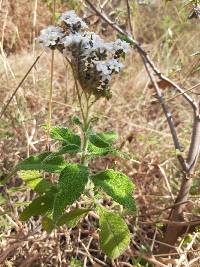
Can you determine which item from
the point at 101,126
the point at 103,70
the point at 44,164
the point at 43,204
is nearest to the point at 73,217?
the point at 43,204

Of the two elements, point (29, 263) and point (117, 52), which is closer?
point (117, 52)

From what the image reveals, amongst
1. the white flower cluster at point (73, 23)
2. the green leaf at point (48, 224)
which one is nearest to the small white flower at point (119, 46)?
the white flower cluster at point (73, 23)

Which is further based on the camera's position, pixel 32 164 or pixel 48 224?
pixel 48 224

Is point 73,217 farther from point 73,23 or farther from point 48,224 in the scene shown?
point 73,23

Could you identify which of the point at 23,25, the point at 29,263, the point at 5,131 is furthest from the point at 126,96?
the point at 29,263

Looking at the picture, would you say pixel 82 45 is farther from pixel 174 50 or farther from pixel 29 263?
pixel 174 50

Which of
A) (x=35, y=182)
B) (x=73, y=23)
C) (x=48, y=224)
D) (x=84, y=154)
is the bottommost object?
(x=48, y=224)
